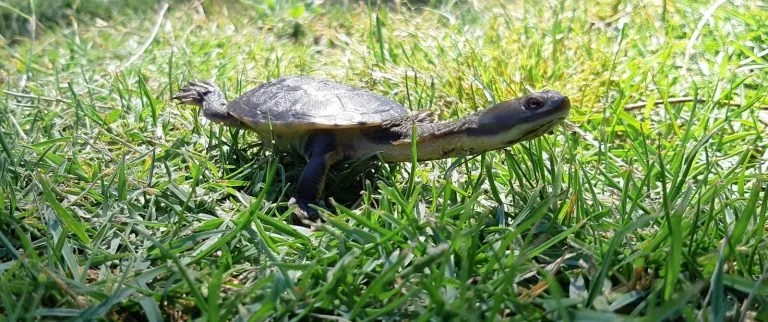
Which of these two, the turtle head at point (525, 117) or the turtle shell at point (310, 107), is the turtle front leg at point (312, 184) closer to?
the turtle shell at point (310, 107)

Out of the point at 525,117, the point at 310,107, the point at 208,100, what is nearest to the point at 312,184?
the point at 310,107

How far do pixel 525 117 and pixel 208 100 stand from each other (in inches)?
45.7

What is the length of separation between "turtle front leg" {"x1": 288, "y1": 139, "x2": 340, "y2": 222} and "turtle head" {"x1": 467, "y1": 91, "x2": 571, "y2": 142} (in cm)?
42

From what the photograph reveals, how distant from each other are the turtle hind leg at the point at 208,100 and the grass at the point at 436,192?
6cm

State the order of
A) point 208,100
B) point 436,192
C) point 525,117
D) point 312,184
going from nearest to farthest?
1. point 525,117
2. point 436,192
3. point 312,184
4. point 208,100

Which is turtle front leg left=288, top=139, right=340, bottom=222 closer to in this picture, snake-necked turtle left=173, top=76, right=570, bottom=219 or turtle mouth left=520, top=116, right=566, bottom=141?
snake-necked turtle left=173, top=76, right=570, bottom=219

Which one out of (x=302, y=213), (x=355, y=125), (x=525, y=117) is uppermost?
(x=525, y=117)

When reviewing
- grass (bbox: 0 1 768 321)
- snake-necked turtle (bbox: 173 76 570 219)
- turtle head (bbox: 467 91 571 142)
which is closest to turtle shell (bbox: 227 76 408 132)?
snake-necked turtle (bbox: 173 76 570 219)

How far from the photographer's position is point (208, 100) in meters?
2.37

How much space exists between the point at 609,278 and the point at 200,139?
56.4 inches

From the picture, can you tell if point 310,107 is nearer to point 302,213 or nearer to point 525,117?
point 302,213

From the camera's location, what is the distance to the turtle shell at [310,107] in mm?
1908

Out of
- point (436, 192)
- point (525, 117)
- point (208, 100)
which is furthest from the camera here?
point (208, 100)

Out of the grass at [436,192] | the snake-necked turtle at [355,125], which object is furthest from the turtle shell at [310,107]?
the grass at [436,192]
